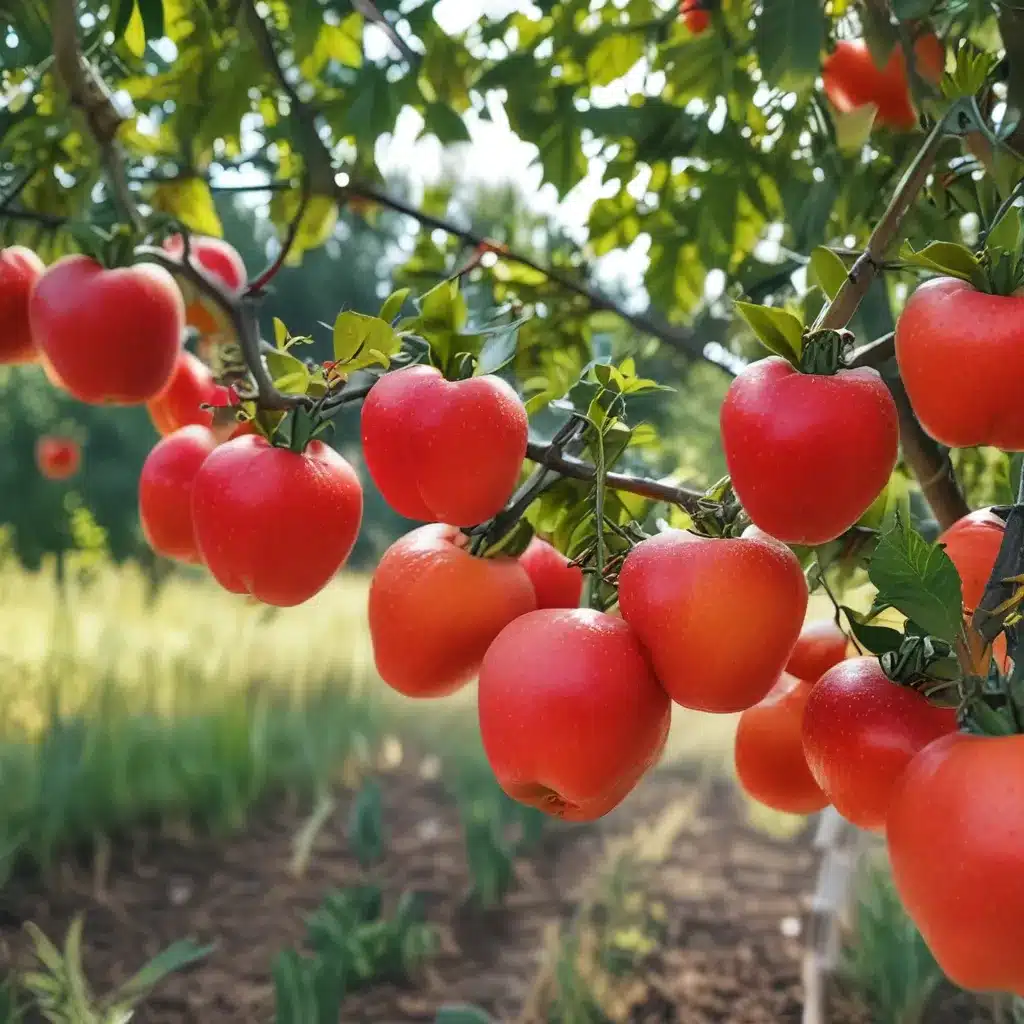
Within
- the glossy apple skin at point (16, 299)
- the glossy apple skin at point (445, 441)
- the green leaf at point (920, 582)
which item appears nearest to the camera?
the green leaf at point (920, 582)

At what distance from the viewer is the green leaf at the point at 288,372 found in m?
0.57

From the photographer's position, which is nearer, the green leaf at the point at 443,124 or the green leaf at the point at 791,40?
the green leaf at the point at 791,40

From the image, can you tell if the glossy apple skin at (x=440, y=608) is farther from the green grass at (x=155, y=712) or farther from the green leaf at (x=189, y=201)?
the green grass at (x=155, y=712)

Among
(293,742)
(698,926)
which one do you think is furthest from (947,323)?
(293,742)

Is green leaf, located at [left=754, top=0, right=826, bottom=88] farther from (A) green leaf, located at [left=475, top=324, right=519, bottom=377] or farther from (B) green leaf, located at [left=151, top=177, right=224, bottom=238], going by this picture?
(B) green leaf, located at [left=151, top=177, right=224, bottom=238]

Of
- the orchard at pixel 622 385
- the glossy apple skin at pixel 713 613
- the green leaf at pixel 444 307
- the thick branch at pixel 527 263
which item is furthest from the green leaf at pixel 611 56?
the glossy apple skin at pixel 713 613

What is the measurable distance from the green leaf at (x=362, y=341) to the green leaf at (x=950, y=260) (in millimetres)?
244

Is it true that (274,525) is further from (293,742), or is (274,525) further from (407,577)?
(293,742)

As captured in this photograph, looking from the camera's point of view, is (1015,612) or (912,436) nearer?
(1015,612)

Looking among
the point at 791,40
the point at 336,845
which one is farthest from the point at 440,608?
the point at 336,845

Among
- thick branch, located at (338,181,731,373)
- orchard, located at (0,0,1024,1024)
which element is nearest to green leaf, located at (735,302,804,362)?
orchard, located at (0,0,1024,1024)

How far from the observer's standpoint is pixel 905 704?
0.45 m

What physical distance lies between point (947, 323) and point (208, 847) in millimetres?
2056

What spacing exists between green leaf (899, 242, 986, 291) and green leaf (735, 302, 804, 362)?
54 millimetres
